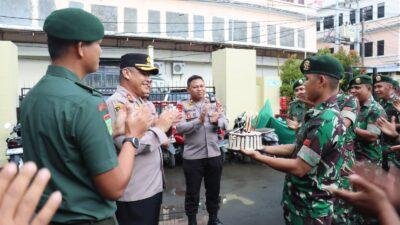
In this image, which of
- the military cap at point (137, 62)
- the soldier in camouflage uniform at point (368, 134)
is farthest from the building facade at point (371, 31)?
the military cap at point (137, 62)

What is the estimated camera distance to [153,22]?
69.1 feet

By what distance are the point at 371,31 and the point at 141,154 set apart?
3635 cm

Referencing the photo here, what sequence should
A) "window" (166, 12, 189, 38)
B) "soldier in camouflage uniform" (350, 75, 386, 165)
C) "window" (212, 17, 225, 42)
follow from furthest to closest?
"window" (212, 17, 225, 42)
"window" (166, 12, 189, 38)
"soldier in camouflage uniform" (350, 75, 386, 165)

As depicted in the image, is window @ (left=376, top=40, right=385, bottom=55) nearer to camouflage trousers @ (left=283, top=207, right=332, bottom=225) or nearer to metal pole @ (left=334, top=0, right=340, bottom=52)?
metal pole @ (left=334, top=0, right=340, bottom=52)

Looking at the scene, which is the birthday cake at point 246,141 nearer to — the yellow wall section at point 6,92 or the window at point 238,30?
the yellow wall section at point 6,92

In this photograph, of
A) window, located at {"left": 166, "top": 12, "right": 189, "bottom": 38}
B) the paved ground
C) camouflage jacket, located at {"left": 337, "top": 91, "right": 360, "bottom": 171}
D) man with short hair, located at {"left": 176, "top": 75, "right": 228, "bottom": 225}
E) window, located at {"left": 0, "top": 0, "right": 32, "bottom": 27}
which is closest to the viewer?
camouflage jacket, located at {"left": 337, "top": 91, "right": 360, "bottom": 171}

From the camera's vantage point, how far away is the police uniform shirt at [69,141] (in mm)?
1734

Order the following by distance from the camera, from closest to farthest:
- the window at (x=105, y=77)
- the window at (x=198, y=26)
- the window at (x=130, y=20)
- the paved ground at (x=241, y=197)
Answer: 1. the paved ground at (x=241, y=197)
2. the window at (x=105, y=77)
3. the window at (x=130, y=20)
4. the window at (x=198, y=26)

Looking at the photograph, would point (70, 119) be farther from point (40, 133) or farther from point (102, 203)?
point (102, 203)

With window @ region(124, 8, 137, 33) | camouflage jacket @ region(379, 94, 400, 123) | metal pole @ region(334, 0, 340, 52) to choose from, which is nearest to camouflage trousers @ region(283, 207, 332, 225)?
camouflage jacket @ region(379, 94, 400, 123)

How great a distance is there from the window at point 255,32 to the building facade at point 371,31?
864 centimetres

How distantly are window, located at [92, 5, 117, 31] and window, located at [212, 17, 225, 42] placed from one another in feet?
20.2

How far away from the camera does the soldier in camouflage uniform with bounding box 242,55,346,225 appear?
260 centimetres

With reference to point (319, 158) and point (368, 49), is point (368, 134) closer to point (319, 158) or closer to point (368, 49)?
point (319, 158)
